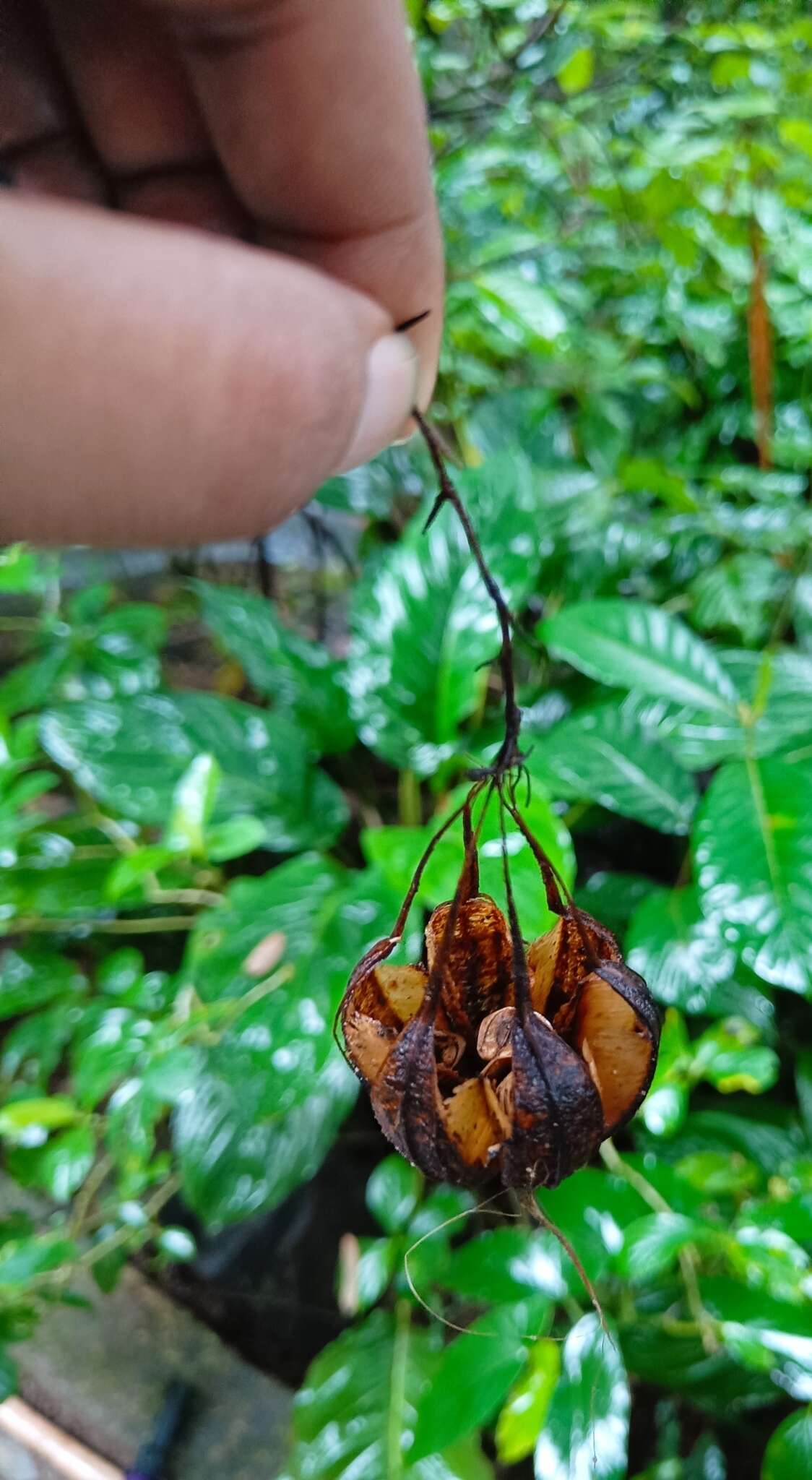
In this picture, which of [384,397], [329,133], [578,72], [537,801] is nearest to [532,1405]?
[537,801]

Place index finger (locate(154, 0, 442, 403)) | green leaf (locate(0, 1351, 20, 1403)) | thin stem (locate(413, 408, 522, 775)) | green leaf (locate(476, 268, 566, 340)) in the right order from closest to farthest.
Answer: thin stem (locate(413, 408, 522, 775))
index finger (locate(154, 0, 442, 403))
green leaf (locate(0, 1351, 20, 1403))
green leaf (locate(476, 268, 566, 340))

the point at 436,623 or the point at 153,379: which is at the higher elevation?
the point at 153,379

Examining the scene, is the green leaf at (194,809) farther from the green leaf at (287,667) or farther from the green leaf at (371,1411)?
the green leaf at (371,1411)

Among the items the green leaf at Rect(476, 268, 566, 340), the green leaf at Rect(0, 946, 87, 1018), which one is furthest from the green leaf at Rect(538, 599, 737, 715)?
the green leaf at Rect(0, 946, 87, 1018)

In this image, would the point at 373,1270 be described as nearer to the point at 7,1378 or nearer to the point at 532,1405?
the point at 532,1405

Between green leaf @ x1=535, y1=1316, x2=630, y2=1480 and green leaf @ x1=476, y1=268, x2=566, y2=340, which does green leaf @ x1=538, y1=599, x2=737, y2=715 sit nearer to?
green leaf @ x1=476, y1=268, x2=566, y2=340

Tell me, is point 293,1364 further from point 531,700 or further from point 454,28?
point 454,28

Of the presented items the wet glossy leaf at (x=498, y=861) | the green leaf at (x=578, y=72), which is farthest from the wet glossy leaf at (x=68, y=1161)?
the green leaf at (x=578, y=72)
